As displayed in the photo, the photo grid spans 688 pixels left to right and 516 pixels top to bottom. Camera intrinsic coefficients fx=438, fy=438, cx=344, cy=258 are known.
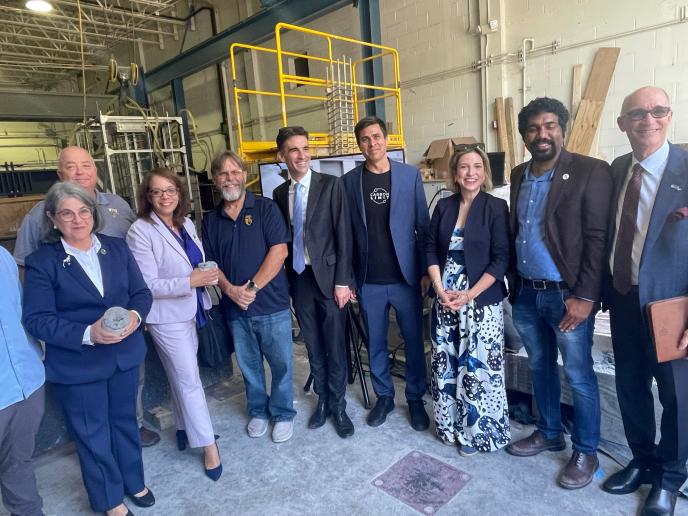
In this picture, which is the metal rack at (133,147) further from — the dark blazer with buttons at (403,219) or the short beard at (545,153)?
the short beard at (545,153)

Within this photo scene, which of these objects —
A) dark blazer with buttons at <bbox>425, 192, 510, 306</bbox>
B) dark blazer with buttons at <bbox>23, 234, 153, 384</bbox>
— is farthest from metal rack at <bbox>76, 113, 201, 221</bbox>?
dark blazer with buttons at <bbox>425, 192, 510, 306</bbox>

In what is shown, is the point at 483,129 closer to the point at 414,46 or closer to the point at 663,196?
the point at 414,46

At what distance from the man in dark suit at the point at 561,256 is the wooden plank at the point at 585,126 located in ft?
13.6

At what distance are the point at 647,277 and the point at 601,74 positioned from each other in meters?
4.67

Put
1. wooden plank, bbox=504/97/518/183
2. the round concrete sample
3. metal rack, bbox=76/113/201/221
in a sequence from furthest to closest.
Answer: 1. metal rack, bbox=76/113/201/221
2. wooden plank, bbox=504/97/518/183
3. the round concrete sample

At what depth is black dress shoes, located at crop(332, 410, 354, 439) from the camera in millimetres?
2551

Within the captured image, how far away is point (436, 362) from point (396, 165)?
111 centimetres

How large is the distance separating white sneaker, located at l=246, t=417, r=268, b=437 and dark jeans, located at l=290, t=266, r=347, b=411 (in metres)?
0.42

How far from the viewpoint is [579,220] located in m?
1.86

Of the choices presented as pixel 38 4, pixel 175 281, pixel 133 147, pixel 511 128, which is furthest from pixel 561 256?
pixel 38 4

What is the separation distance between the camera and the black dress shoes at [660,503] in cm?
174

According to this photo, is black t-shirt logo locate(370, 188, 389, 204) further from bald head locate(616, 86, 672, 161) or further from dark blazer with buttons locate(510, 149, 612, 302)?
bald head locate(616, 86, 672, 161)

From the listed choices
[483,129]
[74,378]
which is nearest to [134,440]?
[74,378]

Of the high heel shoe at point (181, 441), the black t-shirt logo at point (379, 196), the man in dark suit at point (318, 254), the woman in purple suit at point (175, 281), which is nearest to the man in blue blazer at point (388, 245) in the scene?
the black t-shirt logo at point (379, 196)
